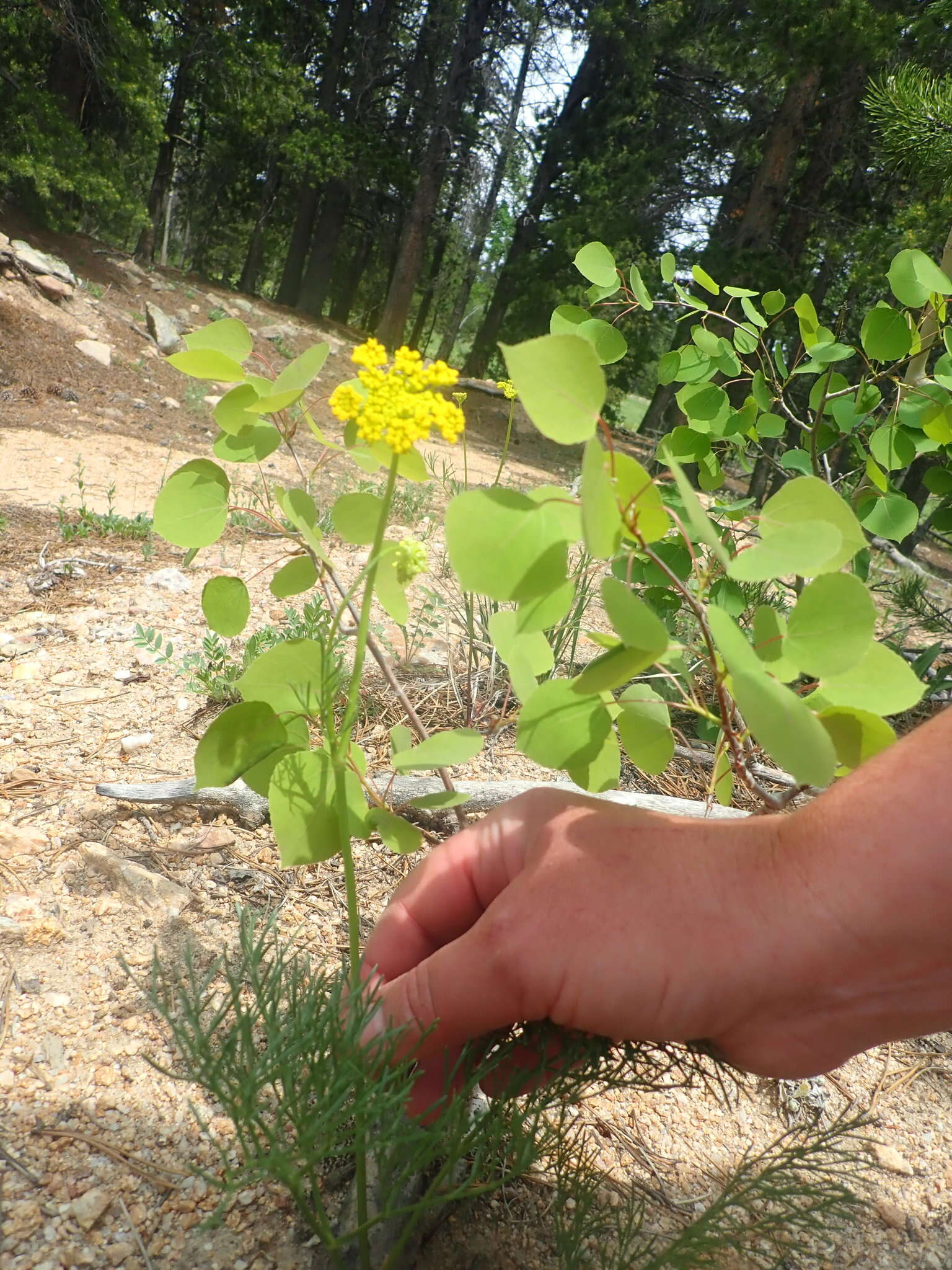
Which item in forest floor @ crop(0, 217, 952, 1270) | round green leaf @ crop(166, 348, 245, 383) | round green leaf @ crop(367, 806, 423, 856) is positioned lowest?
forest floor @ crop(0, 217, 952, 1270)

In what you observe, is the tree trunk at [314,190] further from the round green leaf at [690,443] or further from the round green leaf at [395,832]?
the round green leaf at [395,832]

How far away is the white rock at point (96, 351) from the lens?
7078mm

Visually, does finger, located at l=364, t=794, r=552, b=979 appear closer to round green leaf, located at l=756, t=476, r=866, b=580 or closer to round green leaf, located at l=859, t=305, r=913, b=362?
round green leaf, located at l=756, t=476, r=866, b=580

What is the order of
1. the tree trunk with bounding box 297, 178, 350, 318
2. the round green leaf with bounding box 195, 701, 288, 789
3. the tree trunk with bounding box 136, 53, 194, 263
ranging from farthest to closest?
the tree trunk with bounding box 297, 178, 350, 318 → the tree trunk with bounding box 136, 53, 194, 263 → the round green leaf with bounding box 195, 701, 288, 789

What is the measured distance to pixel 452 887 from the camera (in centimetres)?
82

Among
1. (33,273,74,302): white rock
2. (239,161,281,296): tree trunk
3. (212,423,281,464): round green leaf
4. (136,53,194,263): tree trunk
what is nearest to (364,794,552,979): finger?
(212,423,281,464): round green leaf

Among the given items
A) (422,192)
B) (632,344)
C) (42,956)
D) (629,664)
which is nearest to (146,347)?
(422,192)

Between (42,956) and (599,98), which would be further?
(599,98)

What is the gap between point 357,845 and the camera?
1461 mm

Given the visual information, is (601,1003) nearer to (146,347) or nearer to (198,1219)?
(198,1219)

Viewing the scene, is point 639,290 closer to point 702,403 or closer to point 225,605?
point 702,403

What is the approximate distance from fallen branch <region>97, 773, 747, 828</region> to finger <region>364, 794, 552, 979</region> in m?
0.52

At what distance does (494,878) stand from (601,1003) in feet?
0.56

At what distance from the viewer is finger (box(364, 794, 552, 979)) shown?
2.56 feet
